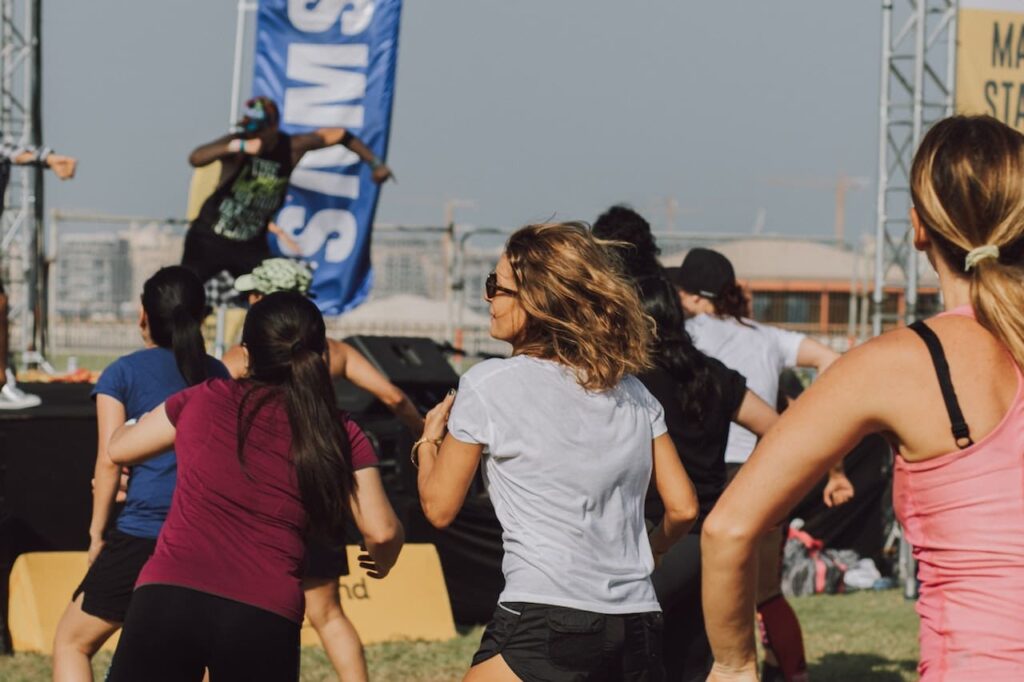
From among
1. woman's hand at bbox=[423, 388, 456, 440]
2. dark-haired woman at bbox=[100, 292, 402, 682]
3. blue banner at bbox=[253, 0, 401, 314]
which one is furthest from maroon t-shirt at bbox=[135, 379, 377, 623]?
blue banner at bbox=[253, 0, 401, 314]

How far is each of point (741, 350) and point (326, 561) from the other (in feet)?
6.06

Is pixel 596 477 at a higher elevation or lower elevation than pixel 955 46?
lower

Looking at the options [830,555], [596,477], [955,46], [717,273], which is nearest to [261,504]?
[596,477]

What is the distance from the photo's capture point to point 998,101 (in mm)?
10562

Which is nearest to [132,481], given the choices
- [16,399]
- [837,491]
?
[837,491]

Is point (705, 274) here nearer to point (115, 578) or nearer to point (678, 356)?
point (678, 356)

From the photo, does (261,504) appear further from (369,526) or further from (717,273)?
(717,273)

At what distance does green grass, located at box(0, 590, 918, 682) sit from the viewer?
684 cm

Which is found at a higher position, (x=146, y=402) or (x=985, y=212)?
(x=985, y=212)

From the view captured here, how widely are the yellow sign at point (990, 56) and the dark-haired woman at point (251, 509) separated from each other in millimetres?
7558

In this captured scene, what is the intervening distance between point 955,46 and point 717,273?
5.19m

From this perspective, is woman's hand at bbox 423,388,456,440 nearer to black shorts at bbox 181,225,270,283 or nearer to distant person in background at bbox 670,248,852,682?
distant person in background at bbox 670,248,852,682

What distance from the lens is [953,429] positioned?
2.14 metres

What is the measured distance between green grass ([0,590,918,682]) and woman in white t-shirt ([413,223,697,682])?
12.2 ft
